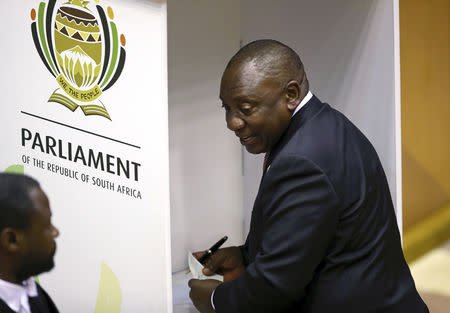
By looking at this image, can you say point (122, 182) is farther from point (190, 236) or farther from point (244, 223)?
point (244, 223)

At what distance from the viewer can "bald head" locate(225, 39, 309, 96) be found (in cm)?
168

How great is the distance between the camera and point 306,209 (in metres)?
1.57

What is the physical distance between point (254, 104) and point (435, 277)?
2.40 meters

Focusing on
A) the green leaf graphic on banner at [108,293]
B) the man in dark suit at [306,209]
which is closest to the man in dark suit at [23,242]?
the green leaf graphic on banner at [108,293]

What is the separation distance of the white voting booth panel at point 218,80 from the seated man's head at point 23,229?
775 millimetres

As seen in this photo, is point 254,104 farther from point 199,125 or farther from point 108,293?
point 199,125

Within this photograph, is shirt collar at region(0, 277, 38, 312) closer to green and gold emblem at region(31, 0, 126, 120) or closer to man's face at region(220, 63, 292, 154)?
green and gold emblem at region(31, 0, 126, 120)

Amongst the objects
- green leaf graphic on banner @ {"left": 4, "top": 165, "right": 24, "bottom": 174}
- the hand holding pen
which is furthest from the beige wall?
green leaf graphic on banner @ {"left": 4, "top": 165, "right": 24, "bottom": 174}

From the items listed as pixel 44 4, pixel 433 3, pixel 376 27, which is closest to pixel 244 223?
pixel 376 27

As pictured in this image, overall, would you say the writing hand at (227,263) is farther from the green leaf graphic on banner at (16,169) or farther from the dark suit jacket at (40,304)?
the green leaf graphic on banner at (16,169)

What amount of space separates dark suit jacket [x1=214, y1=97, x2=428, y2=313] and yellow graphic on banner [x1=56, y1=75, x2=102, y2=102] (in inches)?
18.6

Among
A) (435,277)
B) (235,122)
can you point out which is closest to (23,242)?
(235,122)

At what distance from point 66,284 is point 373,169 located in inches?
33.8

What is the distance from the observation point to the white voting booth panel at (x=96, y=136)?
64.1 inches
